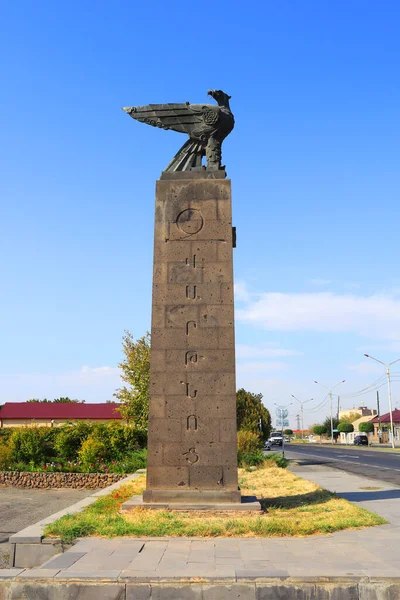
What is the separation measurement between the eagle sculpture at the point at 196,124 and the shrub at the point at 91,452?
16.9 metres

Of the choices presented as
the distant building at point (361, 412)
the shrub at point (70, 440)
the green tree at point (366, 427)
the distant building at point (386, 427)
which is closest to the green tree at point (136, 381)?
the shrub at point (70, 440)

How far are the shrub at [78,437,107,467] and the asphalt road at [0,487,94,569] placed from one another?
1719 millimetres

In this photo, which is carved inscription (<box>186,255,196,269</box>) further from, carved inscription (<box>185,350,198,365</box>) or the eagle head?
the eagle head

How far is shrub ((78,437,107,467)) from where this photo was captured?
25312 millimetres

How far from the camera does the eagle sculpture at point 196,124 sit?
1262 cm

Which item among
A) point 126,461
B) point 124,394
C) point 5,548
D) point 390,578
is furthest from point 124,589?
point 124,394

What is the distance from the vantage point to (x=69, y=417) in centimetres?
5041

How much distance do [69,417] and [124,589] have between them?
46.3 metres

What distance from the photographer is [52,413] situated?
166 feet

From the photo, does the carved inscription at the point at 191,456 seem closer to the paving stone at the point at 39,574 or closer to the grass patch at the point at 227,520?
the grass patch at the point at 227,520

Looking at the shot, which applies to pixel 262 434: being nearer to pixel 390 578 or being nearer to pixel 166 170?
pixel 166 170

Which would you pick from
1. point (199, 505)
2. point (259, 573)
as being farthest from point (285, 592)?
point (199, 505)

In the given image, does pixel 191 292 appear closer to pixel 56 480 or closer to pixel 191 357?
pixel 191 357

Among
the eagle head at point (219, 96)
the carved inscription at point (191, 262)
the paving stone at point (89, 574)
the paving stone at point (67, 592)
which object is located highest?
the eagle head at point (219, 96)
